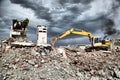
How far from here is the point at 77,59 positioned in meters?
15.7

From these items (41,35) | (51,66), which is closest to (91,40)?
(41,35)

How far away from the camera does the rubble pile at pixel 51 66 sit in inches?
495

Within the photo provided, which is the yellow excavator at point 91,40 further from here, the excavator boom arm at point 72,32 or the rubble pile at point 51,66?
the rubble pile at point 51,66

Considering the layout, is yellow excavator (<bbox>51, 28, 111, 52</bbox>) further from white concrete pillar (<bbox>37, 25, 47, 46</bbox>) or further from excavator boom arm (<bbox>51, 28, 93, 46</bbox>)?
white concrete pillar (<bbox>37, 25, 47, 46</bbox>)

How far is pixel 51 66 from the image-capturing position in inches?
531

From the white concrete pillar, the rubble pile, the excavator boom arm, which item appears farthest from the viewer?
the excavator boom arm

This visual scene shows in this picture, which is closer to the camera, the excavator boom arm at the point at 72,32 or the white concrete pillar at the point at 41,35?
A: the white concrete pillar at the point at 41,35

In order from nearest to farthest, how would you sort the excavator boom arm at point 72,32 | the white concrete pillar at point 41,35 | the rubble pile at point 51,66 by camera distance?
the rubble pile at point 51,66, the white concrete pillar at point 41,35, the excavator boom arm at point 72,32

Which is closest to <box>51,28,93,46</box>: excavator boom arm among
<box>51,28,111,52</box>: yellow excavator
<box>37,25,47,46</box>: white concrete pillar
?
<box>51,28,111,52</box>: yellow excavator

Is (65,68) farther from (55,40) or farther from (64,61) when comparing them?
(55,40)

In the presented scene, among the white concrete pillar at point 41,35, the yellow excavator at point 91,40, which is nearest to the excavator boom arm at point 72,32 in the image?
the yellow excavator at point 91,40

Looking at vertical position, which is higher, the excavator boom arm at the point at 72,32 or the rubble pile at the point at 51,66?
the excavator boom arm at the point at 72,32

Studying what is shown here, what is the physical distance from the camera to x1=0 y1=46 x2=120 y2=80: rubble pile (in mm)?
12562

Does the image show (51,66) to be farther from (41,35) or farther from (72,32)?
(72,32)
